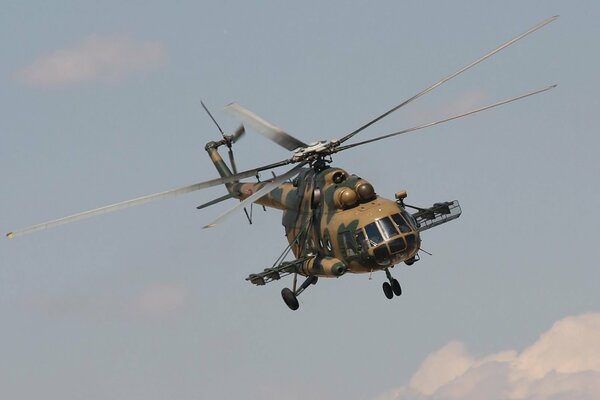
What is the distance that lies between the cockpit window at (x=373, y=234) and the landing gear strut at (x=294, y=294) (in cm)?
514

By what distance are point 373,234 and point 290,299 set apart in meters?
6.28

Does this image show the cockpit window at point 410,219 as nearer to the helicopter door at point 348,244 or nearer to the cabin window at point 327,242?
the helicopter door at point 348,244

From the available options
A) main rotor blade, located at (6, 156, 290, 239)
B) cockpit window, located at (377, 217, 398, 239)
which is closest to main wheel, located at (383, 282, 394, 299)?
cockpit window, located at (377, 217, 398, 239)

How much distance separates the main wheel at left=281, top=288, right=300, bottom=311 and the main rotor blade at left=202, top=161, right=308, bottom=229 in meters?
5.48

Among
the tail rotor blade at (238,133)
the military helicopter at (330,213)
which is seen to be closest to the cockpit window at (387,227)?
the military helicopter at (330,213)

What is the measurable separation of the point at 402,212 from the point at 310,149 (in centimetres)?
583

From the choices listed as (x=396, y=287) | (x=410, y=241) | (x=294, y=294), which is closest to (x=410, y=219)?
(x=410, y=241)

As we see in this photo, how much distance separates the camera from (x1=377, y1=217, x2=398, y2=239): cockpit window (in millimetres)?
52969

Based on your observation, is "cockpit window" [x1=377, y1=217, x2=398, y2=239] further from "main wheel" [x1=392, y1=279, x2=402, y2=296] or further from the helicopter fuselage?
"main wheel" [x1=392, y1=279, x2=402, y2=296]

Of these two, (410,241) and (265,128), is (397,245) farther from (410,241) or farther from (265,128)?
(265,128)

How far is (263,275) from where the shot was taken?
181 feet

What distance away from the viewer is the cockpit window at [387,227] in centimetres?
5297

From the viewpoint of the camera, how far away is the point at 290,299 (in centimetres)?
5669

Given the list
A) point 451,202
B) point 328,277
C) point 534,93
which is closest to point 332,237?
point 328,277
